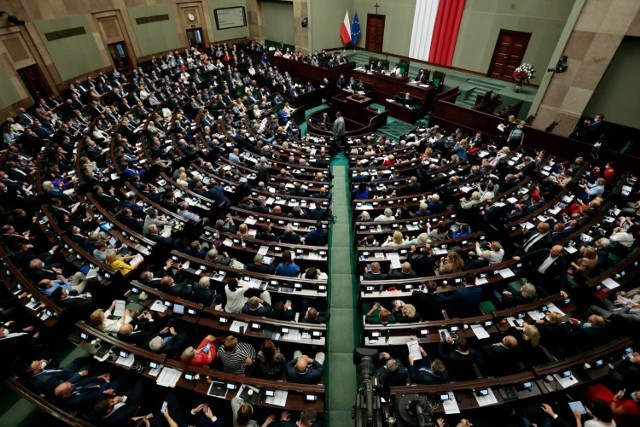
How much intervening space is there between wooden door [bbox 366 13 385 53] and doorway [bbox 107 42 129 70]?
646 inches

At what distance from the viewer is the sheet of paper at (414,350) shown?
207 inches

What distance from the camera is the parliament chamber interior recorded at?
478 centimetres

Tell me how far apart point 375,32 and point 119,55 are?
17007 mm

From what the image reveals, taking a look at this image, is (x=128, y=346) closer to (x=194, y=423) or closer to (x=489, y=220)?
(x=194, y=423)

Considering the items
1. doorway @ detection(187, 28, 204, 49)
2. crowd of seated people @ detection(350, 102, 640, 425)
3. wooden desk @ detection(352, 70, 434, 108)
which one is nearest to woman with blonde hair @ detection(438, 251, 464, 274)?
crowd of seated people @ detection(350, 102, 640, 425)

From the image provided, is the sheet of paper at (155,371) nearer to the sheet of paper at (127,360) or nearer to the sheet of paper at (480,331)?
the sheet of paper at (127,360)

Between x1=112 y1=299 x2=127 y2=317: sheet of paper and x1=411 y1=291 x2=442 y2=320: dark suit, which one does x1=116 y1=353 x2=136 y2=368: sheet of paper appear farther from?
x1=411 y1=291 x2=442 y2=320: dark suit

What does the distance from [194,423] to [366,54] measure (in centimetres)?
2420

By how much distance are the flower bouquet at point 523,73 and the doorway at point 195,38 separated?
21875 mm

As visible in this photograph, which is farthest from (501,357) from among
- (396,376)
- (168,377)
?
(168,377)

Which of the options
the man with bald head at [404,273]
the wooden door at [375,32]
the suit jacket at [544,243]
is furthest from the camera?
the wooden door at [375,32]

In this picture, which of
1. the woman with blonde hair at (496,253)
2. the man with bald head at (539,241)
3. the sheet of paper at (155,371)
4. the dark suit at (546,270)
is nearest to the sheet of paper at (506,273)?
the woman with blonde hair at (496,253)

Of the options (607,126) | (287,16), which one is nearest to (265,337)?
(607,126)

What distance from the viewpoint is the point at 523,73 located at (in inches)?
605
